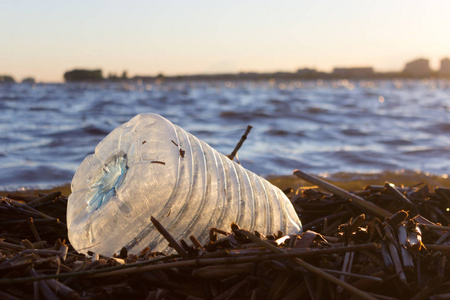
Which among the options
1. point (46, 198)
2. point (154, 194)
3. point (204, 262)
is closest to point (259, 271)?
point (204, 262)

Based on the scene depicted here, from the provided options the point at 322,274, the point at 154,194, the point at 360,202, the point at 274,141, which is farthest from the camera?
the point at 274,141

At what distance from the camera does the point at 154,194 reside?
2.20m

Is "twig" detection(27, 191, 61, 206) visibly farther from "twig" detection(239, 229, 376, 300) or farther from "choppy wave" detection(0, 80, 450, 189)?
"choppy wave" detection(0, 80, 450, 189)

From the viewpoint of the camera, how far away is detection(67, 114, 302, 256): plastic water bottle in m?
2.19

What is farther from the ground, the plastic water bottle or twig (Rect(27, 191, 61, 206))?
the plastic water bottle

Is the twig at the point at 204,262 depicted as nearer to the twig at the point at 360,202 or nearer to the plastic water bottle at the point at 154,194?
the plastic water bottle at the point at 154,194

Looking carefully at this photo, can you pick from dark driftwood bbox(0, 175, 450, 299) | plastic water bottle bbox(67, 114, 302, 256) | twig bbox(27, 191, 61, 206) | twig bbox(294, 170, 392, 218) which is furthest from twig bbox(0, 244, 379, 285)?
twig bbox(27, 191, 61, 206)

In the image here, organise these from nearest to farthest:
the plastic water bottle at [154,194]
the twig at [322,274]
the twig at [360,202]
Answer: the twig at [322,274], the plastic water bottle at [154,194], the twig at [360,202]

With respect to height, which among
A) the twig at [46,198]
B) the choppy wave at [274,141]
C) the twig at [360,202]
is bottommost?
the choppy wave at [274,141]

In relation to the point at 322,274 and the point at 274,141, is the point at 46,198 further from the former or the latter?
the point at 274,141

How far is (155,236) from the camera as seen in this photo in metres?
2.22

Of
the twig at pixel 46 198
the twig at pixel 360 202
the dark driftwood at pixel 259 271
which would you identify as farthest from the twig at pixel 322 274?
the twig at pixel 46 198

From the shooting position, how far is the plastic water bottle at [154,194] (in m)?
2.19

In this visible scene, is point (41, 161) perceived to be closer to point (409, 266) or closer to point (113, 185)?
point (113, 185)
